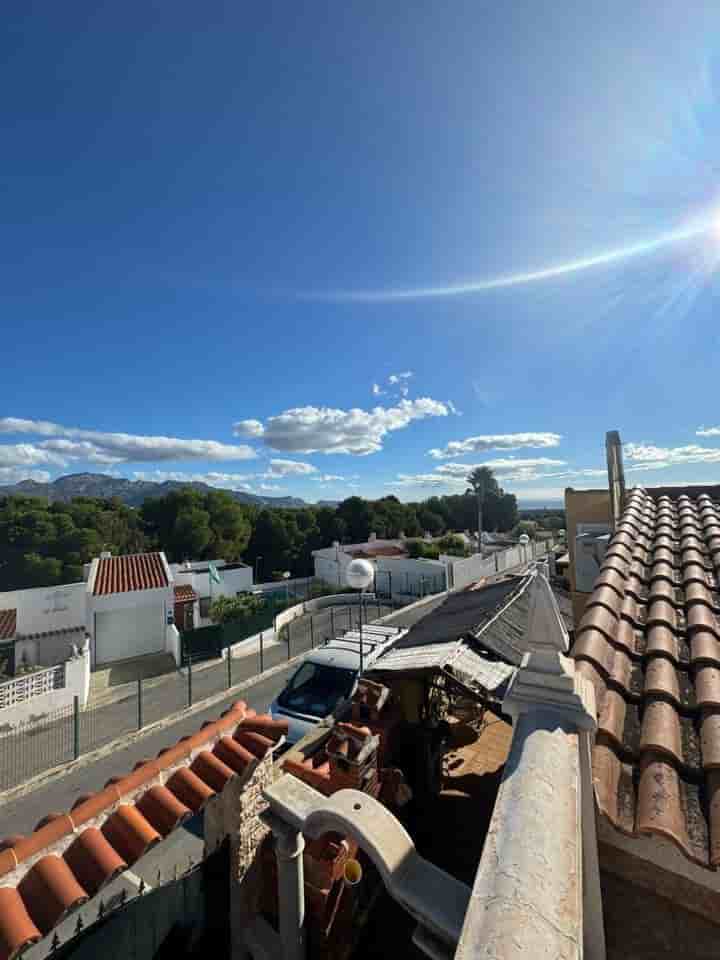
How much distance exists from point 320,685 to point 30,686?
11436 mm

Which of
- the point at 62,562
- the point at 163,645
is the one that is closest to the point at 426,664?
the point at 163,645

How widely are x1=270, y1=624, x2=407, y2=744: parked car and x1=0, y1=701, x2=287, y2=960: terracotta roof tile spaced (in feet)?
11.0

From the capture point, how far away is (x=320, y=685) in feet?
23.6

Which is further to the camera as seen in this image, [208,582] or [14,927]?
[208,582]

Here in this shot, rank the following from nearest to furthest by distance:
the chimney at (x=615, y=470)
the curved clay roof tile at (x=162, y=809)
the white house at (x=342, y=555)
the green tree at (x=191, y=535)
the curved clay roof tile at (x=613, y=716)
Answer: the curved clay roof tile at (x=613, y=716), the curved clay roof tile at (x=162, y=809), the chimney at (x=615, y=470), the white house at (x=342, y=555), the green tree at (x=191, y=535)

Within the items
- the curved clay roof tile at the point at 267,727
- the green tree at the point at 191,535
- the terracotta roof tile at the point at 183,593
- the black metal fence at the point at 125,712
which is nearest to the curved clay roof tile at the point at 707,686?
the curved clay roof tile at the point at 267,727

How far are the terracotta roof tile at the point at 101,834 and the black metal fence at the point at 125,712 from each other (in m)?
5.83

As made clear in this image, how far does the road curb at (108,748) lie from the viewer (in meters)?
8.88

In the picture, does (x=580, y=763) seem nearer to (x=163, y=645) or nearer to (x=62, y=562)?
(x=163, y=645)

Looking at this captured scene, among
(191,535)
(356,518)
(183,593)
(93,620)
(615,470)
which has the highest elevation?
(615,470)

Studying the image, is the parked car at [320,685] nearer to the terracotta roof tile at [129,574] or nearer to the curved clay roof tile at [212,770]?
the curved clay roof tile at [212,770]

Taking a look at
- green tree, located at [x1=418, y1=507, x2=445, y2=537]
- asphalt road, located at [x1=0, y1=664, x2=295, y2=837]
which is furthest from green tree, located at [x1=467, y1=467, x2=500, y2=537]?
asphalt road, located at [x1=0, y1=664, x2=295, y2=837]

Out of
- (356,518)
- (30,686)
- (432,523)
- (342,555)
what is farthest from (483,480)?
(30,686)

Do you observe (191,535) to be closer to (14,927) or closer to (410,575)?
(410,575)
